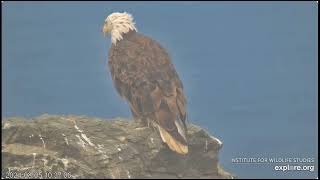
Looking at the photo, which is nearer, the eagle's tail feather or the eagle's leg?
the eagle's tail feather

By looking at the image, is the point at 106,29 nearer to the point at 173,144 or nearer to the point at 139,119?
the point at 139,119

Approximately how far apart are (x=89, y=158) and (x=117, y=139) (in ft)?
1.26

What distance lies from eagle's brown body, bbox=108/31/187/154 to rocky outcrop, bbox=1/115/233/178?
0.19m

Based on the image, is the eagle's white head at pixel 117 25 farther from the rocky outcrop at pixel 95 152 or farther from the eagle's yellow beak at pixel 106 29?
the rocky outcrop at pixel 95 152

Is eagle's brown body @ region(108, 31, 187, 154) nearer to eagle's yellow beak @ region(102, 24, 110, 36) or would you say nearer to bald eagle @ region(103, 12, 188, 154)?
bald eagle @ region(103, 12, 188, 154)

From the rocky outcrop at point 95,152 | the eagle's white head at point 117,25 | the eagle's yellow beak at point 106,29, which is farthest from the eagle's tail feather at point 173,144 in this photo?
the eagle's yellow beak at point 106,29

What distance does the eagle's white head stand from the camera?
6027 millimetres

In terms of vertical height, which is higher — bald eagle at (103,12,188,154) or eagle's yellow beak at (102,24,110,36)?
eagle's yellow beak at (102,24,110,36)

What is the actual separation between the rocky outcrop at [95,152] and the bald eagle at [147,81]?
0.17 meters

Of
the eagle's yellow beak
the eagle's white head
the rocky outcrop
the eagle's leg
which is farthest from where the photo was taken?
the eagle's yellow beak

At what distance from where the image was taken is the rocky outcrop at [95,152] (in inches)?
204

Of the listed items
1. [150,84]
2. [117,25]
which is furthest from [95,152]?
[117,25]

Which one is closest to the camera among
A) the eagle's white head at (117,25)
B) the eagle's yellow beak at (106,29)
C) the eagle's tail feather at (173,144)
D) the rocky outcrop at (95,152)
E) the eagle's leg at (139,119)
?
the rocky outcrop at (95,152)

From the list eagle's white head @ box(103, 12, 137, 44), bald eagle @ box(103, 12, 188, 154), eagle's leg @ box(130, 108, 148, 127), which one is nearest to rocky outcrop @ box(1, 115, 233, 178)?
eagle's leg @ box(130, 108, 148, 127)
